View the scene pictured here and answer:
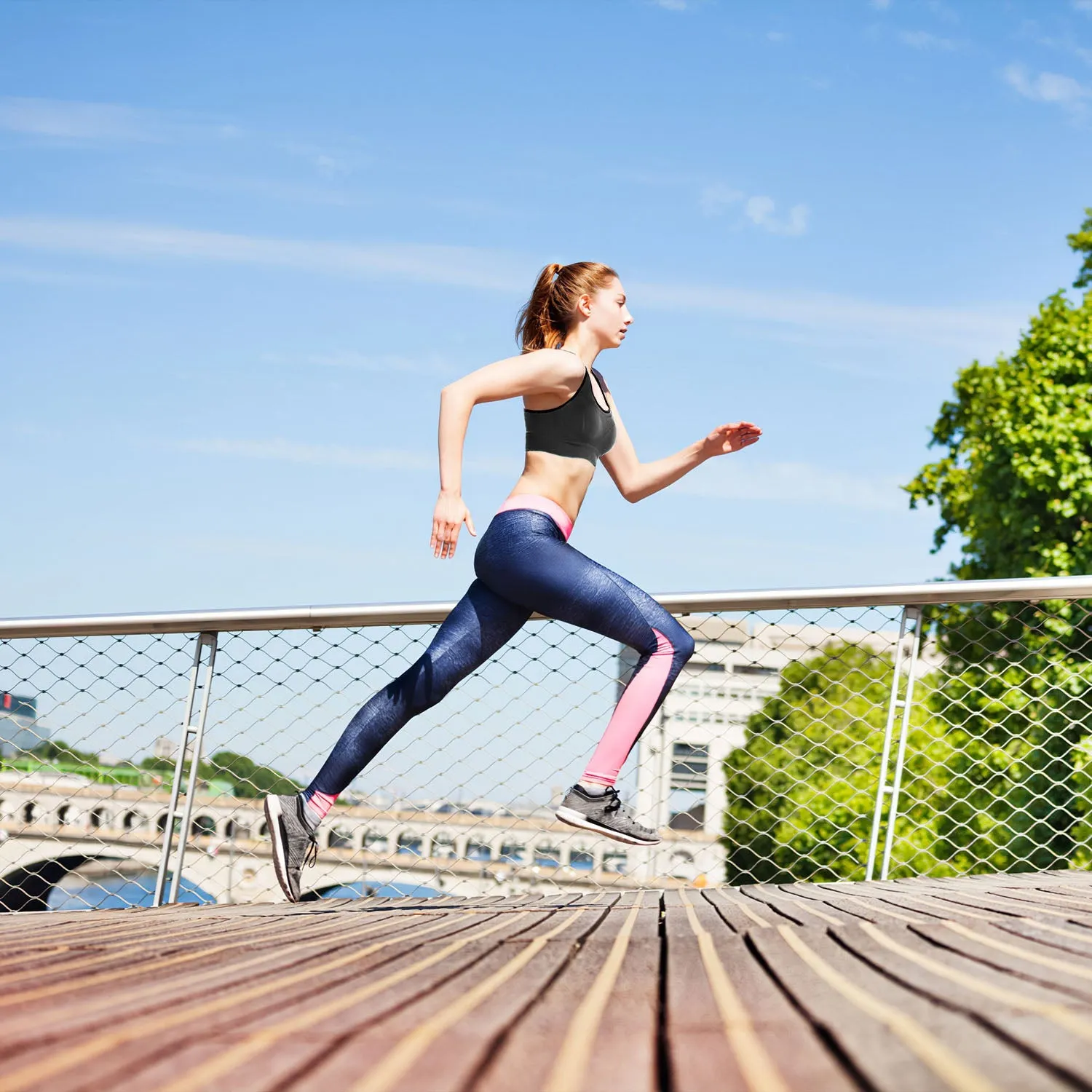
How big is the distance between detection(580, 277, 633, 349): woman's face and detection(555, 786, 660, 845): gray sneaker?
57.9 inches

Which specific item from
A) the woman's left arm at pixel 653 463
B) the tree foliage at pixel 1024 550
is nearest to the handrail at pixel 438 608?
the woman's left arm at pixel 653 463

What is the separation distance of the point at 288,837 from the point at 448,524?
104cm

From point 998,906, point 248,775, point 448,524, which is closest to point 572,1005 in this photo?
point 998,906

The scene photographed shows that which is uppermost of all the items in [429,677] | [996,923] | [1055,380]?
[1055,380]

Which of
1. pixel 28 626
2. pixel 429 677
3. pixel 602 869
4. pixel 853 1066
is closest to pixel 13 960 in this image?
pixel 853 1066

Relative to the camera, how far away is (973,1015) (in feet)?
3.62

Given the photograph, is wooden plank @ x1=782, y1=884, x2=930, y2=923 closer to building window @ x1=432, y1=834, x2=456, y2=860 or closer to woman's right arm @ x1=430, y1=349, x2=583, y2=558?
woman's right arm @ x1=430, y1=349, x2=583, y2=558

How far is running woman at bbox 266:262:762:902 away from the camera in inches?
125

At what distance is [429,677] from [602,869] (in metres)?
1.14

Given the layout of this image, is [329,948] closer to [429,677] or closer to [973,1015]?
[973,1015]

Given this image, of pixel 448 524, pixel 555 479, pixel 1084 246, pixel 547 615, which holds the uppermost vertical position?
pixel 1084 246

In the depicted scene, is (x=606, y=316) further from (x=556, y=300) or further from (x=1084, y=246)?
(x=1084, y=246)

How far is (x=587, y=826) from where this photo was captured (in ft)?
10.3

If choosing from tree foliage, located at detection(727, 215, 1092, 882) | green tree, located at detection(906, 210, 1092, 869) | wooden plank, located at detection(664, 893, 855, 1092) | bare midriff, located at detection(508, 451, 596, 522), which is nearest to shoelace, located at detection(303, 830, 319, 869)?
bare midriff, located at detection(508, 451, 596, 522)
